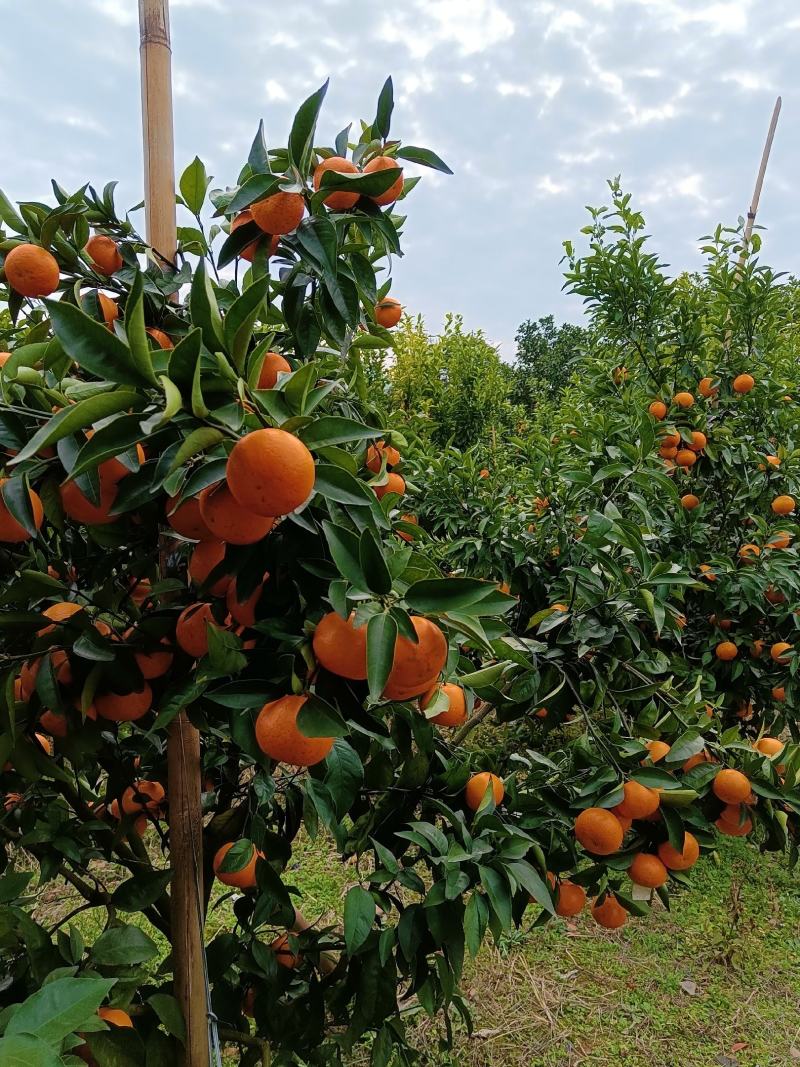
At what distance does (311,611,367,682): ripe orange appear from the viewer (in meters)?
0.59

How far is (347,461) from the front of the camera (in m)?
0.61

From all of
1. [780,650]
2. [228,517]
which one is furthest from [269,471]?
[780,650]

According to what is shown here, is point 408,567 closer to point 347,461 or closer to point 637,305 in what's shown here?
→ point 347,461

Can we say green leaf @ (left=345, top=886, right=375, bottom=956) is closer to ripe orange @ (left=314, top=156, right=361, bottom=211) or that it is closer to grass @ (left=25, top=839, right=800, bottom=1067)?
ripe orange @ (left=314, top=156, right=361, bottom=211)

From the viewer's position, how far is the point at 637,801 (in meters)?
1.08

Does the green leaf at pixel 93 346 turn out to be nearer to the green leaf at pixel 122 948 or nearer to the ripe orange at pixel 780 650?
the green leaf at pixel 122 948

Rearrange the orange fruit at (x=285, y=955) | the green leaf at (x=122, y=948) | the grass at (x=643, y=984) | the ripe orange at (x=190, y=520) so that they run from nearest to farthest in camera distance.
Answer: the ripe orange at (x=190, y=520)
the green leaf at (x=122, y=948)
the orange fruit at (x=285, y=955)
the grass at (x=643, y=984)

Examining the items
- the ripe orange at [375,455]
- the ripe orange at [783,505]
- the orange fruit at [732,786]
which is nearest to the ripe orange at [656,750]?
the orange fruit at [732,786]

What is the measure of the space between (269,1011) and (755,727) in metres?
2.24

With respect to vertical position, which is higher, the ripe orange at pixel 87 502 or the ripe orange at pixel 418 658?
the ripe orange at pixel 87 502

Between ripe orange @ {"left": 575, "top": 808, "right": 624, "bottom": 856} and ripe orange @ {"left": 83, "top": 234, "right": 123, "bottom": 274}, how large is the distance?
1.04 m

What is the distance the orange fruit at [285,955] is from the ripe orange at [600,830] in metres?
0.59

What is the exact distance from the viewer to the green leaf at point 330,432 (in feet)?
1.92

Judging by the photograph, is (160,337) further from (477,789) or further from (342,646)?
(477,789)
